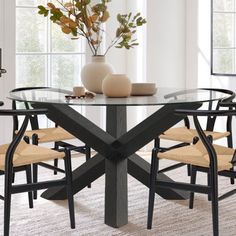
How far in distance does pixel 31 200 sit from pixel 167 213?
97cm

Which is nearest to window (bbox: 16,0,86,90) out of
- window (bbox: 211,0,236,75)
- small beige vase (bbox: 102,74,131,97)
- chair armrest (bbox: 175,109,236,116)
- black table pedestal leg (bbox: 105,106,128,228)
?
window (bbox: 211,0,236,75)

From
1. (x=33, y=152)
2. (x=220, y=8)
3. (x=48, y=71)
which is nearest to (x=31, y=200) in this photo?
(x=33, y=152)

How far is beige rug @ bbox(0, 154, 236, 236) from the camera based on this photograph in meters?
3.52

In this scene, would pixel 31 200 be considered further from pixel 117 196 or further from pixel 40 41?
pixel 40 41

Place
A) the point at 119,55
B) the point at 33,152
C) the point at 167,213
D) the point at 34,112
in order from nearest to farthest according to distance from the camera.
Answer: the point at 34,112 < the point at 33,152 < the point at 167,213 < the point at 119,55

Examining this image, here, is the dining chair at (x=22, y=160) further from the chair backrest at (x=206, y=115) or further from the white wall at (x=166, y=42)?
the white wall at (x=166, y=42)

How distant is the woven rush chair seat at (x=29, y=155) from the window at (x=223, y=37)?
2657 mm

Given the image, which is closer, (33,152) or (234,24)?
(33,152)

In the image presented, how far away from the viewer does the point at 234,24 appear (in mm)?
5605

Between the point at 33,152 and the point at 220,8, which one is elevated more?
the point at 220,8

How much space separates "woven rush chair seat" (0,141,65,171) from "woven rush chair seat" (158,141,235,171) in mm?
680

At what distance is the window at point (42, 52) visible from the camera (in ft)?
18.1

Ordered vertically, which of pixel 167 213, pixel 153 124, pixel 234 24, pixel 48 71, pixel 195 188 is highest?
pixel 234 24

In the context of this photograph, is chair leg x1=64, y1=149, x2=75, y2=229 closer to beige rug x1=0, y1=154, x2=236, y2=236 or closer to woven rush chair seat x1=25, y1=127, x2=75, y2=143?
beige rug x1=0, y1=154, x2=236, y2=236
